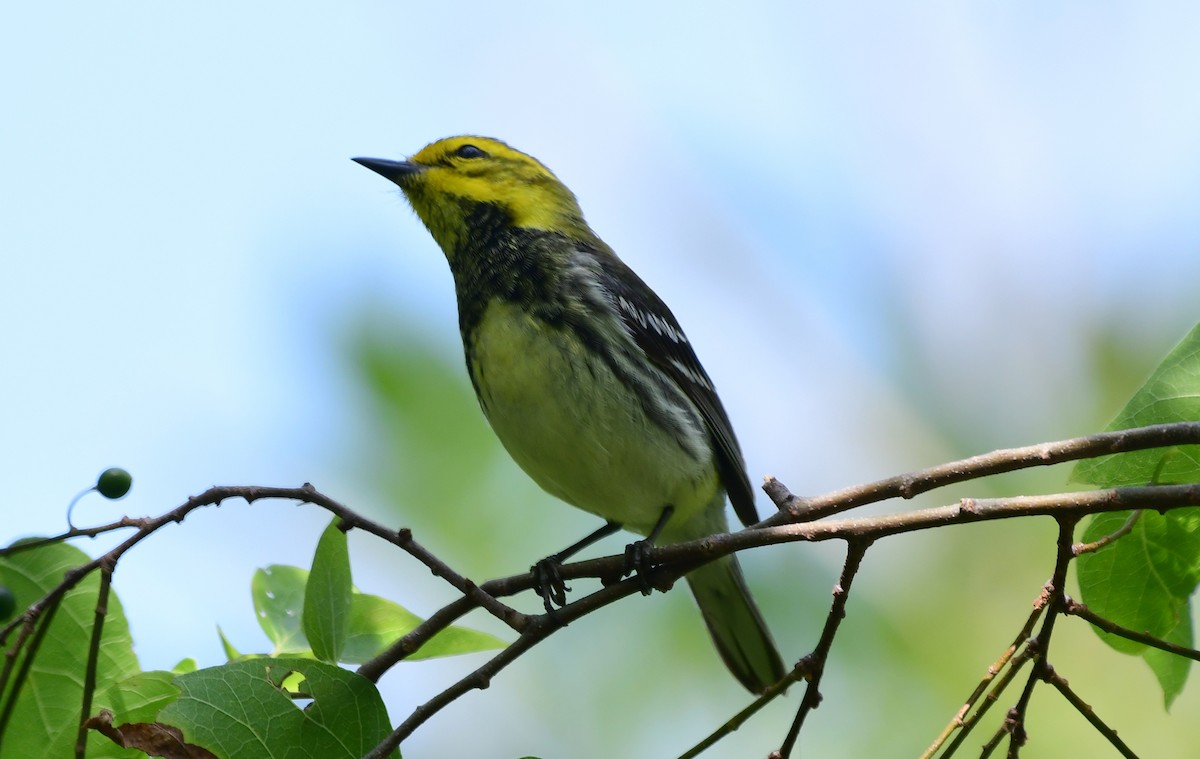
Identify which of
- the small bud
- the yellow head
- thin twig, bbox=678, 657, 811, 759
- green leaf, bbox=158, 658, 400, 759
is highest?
the yellow head

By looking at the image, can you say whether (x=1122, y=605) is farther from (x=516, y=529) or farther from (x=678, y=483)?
(x=516, y=529)

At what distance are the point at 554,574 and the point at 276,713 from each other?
1.11 meters

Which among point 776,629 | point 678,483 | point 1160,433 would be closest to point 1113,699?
point 776,629

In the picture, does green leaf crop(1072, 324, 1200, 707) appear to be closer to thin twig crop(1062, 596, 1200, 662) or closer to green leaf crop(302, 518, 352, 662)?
thin twig crop(1062, 596, 1200, 662)

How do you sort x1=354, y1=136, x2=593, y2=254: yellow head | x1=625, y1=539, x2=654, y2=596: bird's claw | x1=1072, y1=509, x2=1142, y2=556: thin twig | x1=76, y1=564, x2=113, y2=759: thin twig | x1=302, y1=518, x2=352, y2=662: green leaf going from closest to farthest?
x1=76, y1=564, x2=113, y2=759: thin twig
x1=1072, y1=509, x2=1142, y2=556: thin twig
x1=302, y1=518, x2=352, y2=662: green leaf
x1=625, y1=539, x2=654, y2=596: bird's claw
x1=354, y1=136, x2=593, y2=254: yellow head

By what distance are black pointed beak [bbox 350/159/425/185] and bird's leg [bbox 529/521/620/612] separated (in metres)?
1.72

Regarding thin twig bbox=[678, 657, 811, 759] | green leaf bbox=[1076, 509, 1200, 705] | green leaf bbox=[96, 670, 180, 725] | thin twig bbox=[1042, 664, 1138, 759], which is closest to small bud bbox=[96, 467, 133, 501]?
green leaf bbox=[96, 670, 180, 725]

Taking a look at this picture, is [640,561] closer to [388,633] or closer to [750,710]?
[388,633]

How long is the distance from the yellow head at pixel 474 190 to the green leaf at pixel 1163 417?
2738mm

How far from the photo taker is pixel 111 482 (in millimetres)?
2602

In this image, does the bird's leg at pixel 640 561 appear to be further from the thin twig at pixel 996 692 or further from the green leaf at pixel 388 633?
the thin twig at pixel 996 692

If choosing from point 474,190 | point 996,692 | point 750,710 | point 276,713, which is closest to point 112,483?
point 276,713

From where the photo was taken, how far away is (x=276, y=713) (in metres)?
2.47

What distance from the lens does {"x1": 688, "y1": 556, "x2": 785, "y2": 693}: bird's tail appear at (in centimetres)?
477
